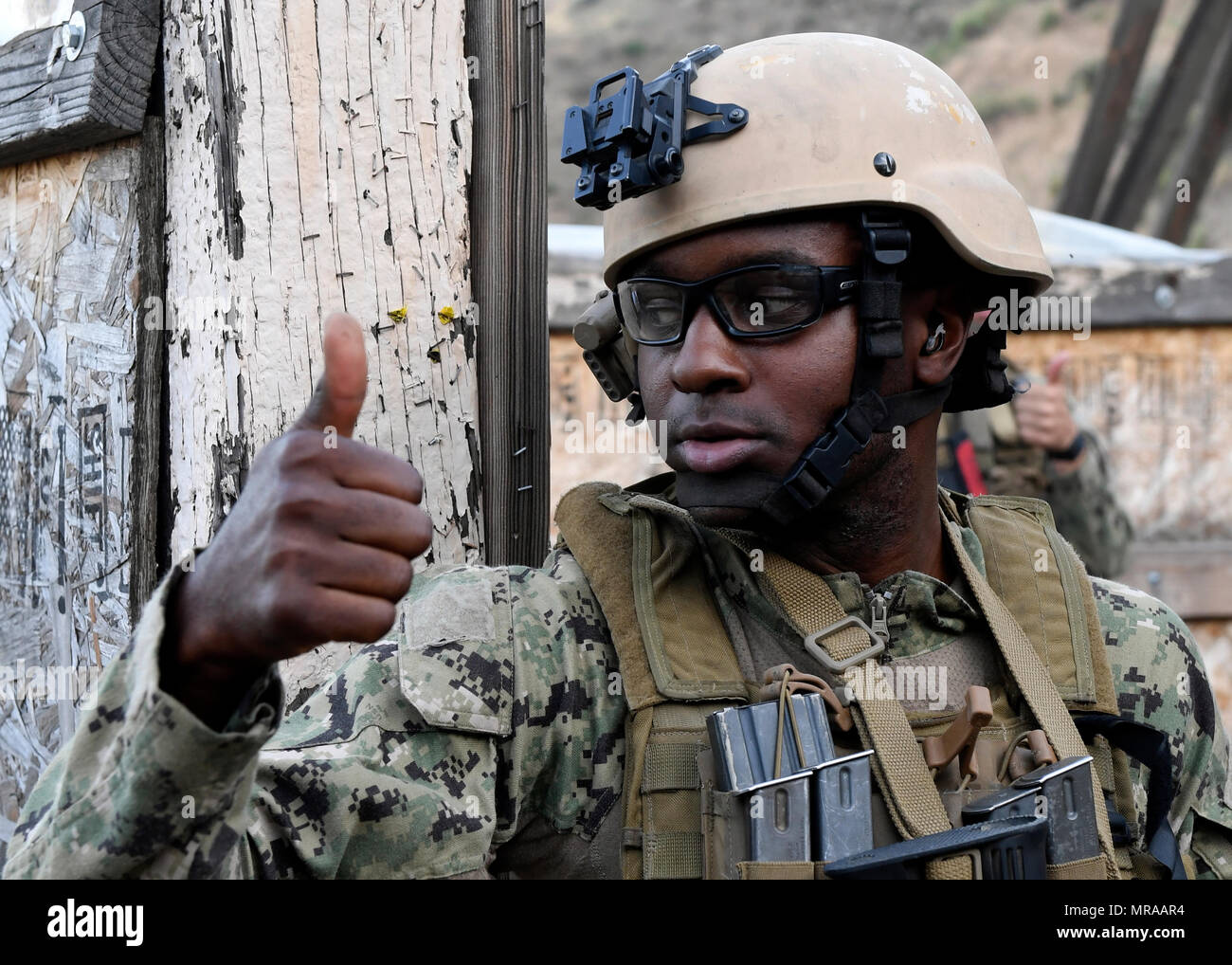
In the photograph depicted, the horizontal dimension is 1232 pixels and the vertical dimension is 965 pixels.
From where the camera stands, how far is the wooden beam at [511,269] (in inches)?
94.9

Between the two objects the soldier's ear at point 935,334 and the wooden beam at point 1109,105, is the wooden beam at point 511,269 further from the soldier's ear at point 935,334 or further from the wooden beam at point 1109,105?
the wooden beam at point 1109,105

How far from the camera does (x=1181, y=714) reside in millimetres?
2424

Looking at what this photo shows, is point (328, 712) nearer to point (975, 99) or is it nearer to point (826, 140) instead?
point (826, 140)

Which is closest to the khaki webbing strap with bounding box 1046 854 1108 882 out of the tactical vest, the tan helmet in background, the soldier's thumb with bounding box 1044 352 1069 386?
the tactical vest

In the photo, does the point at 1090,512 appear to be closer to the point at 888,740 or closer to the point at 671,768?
the point at 888,740

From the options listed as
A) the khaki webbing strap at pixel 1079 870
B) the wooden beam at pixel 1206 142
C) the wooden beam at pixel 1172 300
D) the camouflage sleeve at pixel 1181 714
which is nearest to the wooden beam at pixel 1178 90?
the wooden beam at pixel 1206 142

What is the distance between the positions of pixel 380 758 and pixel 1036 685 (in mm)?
1096

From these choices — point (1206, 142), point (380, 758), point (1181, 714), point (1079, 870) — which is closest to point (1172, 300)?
point (1206, 142)

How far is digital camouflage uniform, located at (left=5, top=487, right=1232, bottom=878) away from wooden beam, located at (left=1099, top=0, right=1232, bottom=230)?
7972 millimetres

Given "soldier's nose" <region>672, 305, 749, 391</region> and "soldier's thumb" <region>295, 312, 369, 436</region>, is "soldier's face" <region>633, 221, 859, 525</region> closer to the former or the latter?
"soldier's nose" <region>672, 305, 749, 391</region>

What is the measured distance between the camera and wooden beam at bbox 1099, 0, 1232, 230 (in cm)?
956

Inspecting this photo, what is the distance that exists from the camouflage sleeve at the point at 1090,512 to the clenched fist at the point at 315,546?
14.2ft
